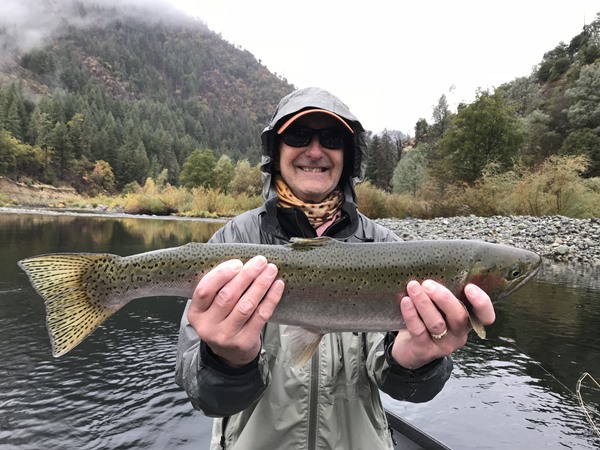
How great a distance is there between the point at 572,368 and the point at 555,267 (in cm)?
981

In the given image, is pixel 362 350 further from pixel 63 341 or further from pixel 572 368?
pixel 572 368

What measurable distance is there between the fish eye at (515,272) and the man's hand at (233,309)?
1305 millimetres

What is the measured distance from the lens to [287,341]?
2.50 metres

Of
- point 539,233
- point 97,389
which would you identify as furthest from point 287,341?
point 539,233

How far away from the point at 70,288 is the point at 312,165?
5.45 ft

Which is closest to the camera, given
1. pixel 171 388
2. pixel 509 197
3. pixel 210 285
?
pixel 210 285

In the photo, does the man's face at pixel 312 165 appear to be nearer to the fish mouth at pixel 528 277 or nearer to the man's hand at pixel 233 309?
the man's hand at pixel 233 309

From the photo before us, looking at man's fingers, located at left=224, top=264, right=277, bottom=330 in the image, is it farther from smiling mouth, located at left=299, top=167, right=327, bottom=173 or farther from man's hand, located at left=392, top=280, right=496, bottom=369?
smiling mouth, located at left=299, top=167, right=327, bottom=173

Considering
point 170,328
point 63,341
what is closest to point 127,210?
point 170,328

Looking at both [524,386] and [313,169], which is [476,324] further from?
[524,386]

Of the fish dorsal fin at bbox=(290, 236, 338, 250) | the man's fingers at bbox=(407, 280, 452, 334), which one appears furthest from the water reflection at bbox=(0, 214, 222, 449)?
the man's fingers at bbox=(407, 280, 452, 334)

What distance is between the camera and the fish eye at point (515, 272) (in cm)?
235

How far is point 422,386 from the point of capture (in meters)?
2.32

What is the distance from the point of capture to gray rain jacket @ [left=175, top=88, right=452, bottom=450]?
2094 millimetres
